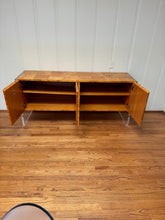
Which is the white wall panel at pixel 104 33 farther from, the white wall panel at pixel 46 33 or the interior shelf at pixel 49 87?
the white wall panel at pixel 46 33

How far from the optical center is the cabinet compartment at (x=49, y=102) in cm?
215

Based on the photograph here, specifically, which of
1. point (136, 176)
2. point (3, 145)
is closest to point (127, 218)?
point (136, 176)

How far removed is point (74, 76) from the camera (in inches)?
83.1

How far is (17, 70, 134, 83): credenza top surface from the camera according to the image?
77.7 inches

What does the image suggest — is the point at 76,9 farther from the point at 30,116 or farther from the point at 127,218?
the point at 127,218

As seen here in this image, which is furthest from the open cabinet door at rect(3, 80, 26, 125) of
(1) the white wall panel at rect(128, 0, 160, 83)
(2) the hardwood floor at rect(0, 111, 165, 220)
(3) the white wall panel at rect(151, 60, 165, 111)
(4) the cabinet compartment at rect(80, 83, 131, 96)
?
(3) the white wall panel at rect(151, 60, 165, 111)

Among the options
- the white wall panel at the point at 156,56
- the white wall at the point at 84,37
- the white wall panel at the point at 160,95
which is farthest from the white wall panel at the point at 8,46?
the white wall panel at the point at 160,95

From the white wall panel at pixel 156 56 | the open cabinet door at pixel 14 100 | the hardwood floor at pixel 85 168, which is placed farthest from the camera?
the white wall panel at pixel 156 56

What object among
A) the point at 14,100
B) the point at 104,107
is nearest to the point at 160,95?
the point at 104,107

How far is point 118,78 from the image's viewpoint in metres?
2.10

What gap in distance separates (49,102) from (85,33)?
111 cm

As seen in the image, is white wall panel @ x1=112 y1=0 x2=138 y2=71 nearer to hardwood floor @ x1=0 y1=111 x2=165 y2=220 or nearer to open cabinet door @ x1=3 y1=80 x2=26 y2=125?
hardwood floor @ x1=0 y1=111 x2=165 y2=220

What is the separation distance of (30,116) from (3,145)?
2.34 ft

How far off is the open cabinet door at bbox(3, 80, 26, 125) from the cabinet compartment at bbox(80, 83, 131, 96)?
82 cm
